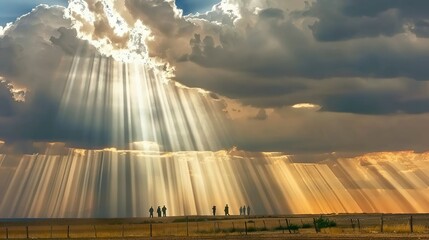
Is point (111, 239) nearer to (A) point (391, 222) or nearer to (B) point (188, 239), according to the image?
(B) point (188, 239)

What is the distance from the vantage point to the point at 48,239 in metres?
92.2

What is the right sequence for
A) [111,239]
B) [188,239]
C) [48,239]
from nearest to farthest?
[188,239], [111,239], [48,239]

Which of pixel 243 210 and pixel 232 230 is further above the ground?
pixel 243 210

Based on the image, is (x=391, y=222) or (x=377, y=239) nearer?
(x=377, y=239)

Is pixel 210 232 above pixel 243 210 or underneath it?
underneath

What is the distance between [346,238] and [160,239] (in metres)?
21.0

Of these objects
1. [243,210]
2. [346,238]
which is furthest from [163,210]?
[346,238]

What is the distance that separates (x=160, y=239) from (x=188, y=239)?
12.0ft

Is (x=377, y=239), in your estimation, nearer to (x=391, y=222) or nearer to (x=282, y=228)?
(x=282, y=228)

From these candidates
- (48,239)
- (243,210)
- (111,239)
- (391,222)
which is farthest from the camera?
(243,210)

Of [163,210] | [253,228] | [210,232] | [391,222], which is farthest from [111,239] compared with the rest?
[163,210]

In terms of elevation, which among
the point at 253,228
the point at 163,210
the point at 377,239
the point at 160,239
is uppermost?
the point at 163,210

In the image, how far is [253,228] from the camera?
106812 millimetres

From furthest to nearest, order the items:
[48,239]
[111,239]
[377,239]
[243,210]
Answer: [243,210], [48,239], [111,239], [377,239]
